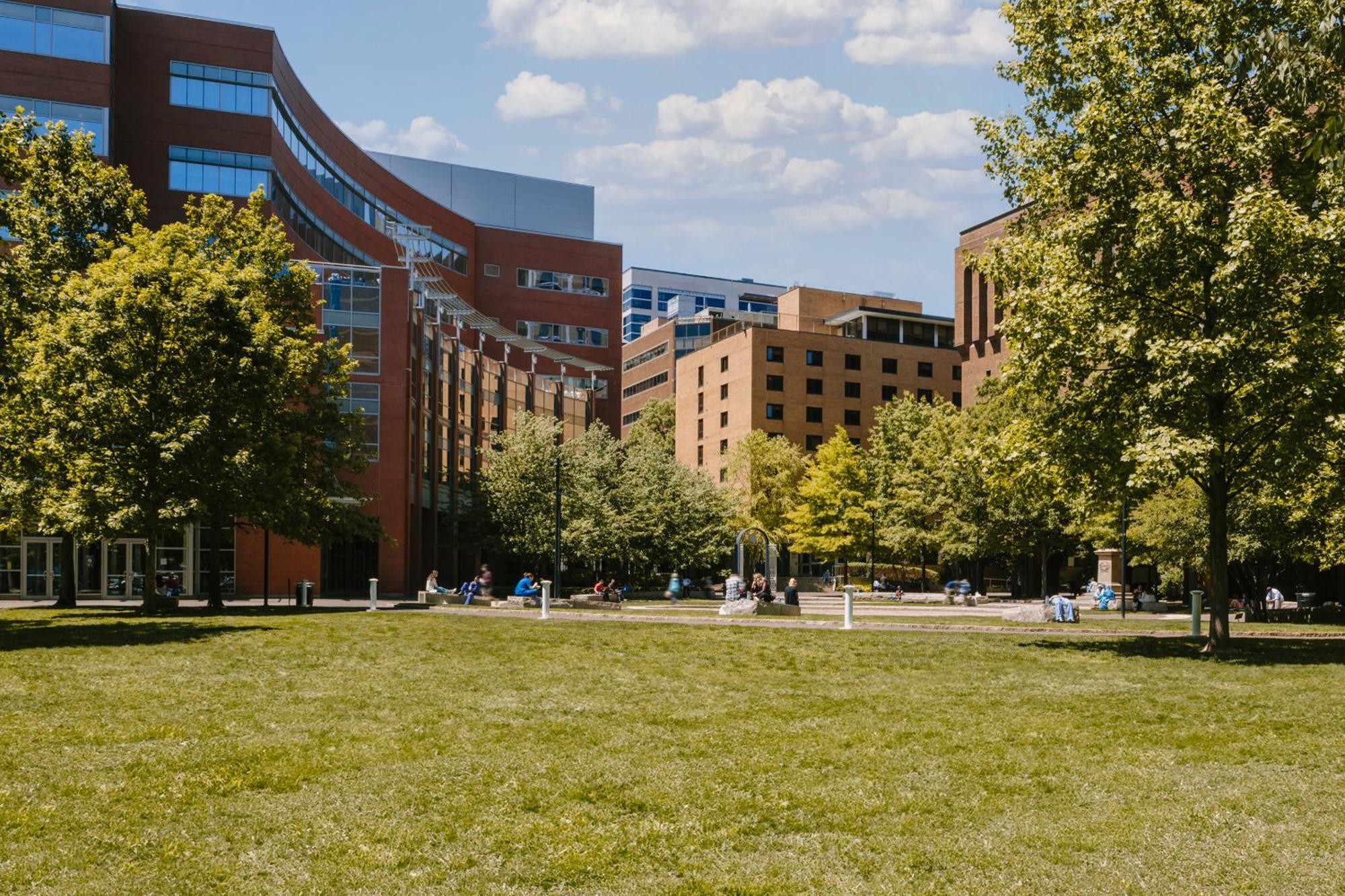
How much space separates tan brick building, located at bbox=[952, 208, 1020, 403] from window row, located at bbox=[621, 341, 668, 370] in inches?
1977

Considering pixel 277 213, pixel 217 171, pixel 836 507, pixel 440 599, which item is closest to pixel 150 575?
pixel 440 599

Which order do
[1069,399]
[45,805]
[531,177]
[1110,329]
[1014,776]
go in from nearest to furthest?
[45,805] < [1014,776] < [1110,329] < [1069,399] < [531,177]

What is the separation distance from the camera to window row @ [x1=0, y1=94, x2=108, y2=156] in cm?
5134

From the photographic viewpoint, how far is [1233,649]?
81.4 ft

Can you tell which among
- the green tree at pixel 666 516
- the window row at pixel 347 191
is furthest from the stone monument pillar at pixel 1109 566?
the window row at pixel 347 191

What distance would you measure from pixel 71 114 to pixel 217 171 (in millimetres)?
6421

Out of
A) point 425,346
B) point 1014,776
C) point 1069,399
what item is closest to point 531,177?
point 425,346

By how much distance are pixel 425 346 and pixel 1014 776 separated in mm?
55307

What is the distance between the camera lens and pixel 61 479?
32.8m

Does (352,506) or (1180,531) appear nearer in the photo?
(352,506)

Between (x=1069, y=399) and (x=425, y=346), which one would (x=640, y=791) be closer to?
(x=1069, y=399)

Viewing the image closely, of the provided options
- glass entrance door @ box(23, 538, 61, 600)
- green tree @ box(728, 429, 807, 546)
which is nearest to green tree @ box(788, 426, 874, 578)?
green tree @ box(728, 429, 807, 546)

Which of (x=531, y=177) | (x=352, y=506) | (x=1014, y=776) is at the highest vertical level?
(x=531, y=177)

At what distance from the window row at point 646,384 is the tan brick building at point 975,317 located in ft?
165
